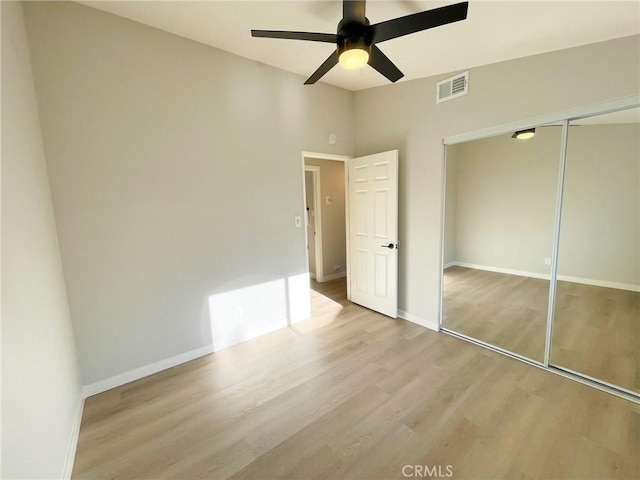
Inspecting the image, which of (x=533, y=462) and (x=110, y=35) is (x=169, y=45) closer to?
(x=110, y=35)

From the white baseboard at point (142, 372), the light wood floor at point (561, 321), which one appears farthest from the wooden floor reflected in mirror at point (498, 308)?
the white baseboard at point (142, 372)

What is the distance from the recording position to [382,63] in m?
1.73

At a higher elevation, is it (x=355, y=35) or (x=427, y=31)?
(x=427, y=31)

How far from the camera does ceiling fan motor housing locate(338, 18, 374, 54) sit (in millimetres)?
1431

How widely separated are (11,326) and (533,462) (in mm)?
2730

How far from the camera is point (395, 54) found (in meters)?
2.41

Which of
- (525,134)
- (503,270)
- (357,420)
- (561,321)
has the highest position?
(525,134)

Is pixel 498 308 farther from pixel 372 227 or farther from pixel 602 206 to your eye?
pixel 372 227

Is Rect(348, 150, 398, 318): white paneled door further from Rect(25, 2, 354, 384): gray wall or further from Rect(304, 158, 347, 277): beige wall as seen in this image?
Rect(304, 158, 347, 277): beige wall

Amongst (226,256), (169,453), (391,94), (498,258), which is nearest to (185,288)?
(226,256)

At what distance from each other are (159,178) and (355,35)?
1918 mm

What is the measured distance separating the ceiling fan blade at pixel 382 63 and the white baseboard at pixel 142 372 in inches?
115

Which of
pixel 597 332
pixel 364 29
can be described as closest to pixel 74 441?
pixel 364 29

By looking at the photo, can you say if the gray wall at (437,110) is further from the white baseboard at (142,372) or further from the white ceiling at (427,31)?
the white baseboard at (142,372)
